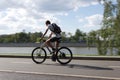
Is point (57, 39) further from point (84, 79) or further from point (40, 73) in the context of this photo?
point (84, 79)

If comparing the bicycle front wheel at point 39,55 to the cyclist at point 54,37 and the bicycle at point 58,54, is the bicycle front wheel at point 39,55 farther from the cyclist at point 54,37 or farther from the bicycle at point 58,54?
the cyclist at point 54,37

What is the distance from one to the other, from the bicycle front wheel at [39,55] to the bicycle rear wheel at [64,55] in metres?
0.70

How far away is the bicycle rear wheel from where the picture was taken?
49.0 feet

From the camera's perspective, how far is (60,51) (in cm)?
1506

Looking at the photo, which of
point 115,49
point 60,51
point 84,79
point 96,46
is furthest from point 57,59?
point 96,46

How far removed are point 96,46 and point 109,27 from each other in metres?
4.84

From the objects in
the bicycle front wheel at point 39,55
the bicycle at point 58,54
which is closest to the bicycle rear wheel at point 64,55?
the bicycle at point 58,54

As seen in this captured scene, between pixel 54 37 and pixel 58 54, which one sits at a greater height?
pixel 54 37

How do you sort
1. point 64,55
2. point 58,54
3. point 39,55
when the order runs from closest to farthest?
point 64,55 → point 58,54 → point 39,55

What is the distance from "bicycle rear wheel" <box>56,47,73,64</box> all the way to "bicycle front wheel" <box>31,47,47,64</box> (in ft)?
2.29

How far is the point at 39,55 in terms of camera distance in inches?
618

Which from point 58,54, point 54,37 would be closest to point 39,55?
point 58,54

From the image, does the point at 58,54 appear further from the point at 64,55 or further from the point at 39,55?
the point at 39,55

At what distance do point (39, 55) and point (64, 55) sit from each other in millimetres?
1270
